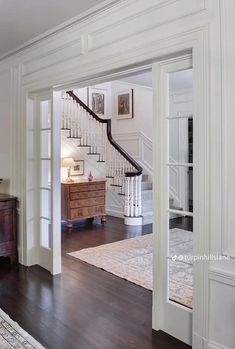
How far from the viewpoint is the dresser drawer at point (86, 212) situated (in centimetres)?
623

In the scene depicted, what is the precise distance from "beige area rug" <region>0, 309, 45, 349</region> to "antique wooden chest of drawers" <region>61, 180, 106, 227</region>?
11.3 feet

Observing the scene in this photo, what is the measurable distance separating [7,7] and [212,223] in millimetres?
2524

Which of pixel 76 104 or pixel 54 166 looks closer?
pixel 54 166

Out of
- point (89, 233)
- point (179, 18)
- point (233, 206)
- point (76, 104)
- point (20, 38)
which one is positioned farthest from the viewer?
point (76, 104)

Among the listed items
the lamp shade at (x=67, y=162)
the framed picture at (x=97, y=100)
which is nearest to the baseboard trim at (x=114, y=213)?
the lamp shade at (x=67, y=162)

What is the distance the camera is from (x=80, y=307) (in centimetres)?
307

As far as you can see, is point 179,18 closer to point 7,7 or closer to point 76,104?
point 7,7

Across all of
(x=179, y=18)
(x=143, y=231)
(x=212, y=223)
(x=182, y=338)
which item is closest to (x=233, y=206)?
(x=212, y=223)

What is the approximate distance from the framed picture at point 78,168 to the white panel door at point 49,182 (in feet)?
9.28

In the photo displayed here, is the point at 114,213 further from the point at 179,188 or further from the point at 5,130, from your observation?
the point at 179,188

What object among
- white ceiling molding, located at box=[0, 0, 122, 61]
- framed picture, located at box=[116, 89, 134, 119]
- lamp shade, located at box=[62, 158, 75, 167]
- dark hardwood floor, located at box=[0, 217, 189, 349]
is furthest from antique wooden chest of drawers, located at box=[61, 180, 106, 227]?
white ceiling molding, located at box=[0, 0, 122, 61]

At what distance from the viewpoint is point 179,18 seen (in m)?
2.33

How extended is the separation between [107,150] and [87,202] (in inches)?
64.6

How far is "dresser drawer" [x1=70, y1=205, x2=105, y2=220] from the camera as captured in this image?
245 inches
